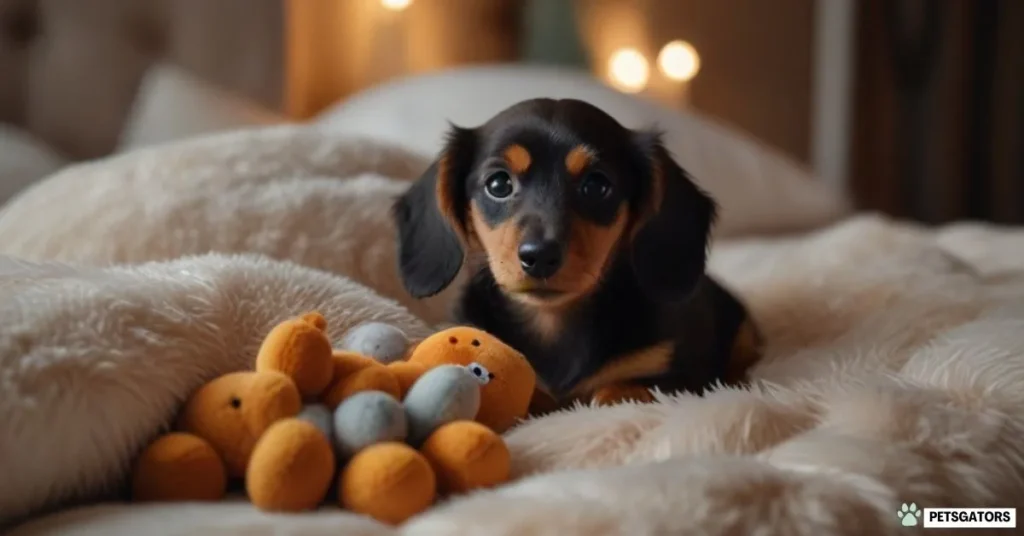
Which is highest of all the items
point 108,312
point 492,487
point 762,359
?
point 108,312

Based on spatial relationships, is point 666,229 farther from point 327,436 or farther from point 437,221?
point 327,436

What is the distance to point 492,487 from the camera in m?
0.68

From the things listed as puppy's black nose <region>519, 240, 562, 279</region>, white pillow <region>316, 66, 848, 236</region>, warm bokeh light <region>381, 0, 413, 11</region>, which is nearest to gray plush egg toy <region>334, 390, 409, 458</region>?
puppy's black nose <region>519, 240, 562, 279</region>

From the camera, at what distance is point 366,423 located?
0.68 m

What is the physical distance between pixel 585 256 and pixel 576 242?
0.7 inches

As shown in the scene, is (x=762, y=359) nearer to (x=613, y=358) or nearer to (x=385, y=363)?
(x=613, y=358)

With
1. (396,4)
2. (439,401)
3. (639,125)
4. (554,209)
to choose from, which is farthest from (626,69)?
(439,401)

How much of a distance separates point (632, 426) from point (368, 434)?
0.71 ft

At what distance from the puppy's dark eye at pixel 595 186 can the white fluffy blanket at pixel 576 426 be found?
0.23 metres

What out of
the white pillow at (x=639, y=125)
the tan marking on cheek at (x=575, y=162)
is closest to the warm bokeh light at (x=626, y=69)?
the white pillow at (x=639, y=125)

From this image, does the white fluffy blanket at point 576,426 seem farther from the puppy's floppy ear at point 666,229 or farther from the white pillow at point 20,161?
the white pillow at point 20,161

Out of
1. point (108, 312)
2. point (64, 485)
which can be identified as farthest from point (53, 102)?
point (64, 485)

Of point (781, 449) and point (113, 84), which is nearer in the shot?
point (781, 449)

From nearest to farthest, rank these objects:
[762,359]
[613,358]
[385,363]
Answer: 1. [385,363]
2. [613,358]
3. [762,359]
